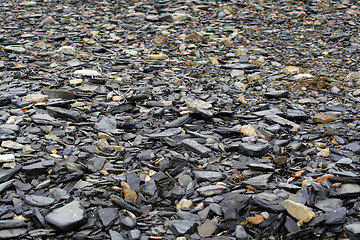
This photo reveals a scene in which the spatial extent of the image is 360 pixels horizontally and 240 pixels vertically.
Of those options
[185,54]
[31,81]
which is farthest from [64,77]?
[185,54]

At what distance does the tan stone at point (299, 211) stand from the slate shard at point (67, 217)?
1.65 meters

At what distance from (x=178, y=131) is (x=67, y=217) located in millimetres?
1856

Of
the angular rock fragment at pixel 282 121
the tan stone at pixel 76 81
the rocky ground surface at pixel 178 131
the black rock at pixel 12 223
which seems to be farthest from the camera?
the tan stone at pixel 76 81

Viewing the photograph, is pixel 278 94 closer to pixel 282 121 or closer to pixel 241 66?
pixel 282 121

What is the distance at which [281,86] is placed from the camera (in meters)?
5.84

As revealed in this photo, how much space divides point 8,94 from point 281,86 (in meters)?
4.08

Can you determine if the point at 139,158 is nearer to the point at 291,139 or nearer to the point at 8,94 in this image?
the point at 291,139

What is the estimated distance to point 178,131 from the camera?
4434 mm

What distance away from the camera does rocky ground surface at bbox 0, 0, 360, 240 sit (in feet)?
9.85

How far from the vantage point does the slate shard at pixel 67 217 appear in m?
2.85

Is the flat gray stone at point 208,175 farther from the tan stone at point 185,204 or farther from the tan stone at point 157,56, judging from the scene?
the tan stone at point 157,56

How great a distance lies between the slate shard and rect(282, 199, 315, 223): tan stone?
1.65 meters

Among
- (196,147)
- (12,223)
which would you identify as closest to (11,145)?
(12,223)

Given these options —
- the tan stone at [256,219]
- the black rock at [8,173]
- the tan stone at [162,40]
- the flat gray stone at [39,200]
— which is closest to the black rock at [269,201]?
the tan stone at [256,219]
